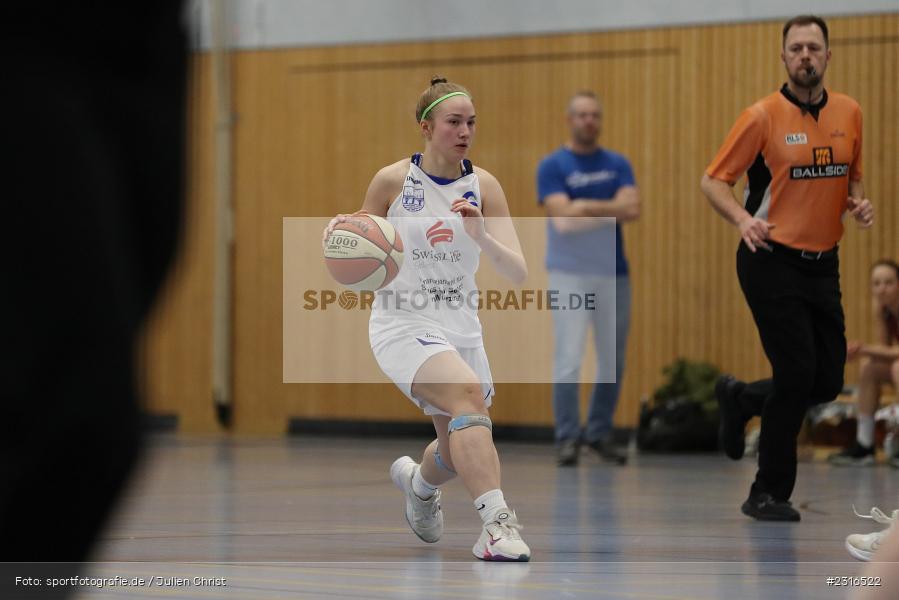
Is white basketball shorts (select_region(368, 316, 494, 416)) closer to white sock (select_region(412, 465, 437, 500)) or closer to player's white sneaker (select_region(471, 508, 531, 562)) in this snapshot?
white sock (select_region(412, 465, 437, 500))

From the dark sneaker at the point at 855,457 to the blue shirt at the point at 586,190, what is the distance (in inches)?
76.2

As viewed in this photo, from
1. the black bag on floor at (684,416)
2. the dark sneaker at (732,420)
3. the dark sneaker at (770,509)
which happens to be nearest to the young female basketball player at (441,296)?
the dark sneaker at (770,509)

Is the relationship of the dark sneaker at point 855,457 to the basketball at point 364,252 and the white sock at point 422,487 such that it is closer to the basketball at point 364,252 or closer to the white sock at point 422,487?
the white sock at point 422,487

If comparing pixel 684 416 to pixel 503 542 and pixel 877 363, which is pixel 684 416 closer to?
pixel 877 363

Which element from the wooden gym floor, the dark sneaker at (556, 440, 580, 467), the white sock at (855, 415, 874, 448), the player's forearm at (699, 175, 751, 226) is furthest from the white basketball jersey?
the white sock at (855, 415, 874, 448)

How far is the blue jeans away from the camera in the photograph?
28.9 feet

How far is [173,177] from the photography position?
3.89 feet

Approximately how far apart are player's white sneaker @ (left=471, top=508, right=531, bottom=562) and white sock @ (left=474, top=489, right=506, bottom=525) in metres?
0.02

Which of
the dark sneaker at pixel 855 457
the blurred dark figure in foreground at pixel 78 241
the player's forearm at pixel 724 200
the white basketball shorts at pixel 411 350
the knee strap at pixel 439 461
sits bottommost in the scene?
the dark sneaker at pixel 855 457

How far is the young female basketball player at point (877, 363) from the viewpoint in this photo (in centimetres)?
905

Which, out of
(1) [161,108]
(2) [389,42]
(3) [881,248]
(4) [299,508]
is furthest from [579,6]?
(1) [161,108]

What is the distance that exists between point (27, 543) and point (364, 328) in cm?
1089

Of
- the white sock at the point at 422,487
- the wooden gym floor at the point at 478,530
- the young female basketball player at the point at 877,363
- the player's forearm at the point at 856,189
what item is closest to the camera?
the wooden gym floor at the point at 478,530

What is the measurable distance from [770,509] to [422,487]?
1.68 metres
